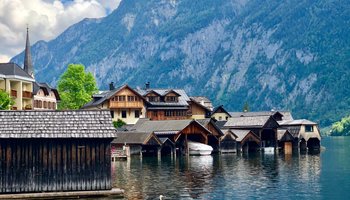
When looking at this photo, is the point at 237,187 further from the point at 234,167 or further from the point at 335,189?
the point at 234,167

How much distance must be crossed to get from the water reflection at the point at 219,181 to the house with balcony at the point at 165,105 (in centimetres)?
5649

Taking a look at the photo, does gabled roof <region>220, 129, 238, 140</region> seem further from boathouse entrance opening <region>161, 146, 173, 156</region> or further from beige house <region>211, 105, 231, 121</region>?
beige house <region>211, 105, 231, 121</region>

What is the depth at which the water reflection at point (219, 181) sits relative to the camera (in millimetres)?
47562

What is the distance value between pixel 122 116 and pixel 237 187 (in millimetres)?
79646

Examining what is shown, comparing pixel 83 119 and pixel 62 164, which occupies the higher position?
pixel 83 119

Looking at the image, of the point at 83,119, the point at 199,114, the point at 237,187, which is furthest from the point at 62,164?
the point at 199,114

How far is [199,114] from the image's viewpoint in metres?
145

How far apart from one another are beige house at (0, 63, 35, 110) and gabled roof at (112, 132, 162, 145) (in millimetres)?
19051

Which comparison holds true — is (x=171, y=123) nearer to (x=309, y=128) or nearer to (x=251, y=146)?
(x=251, y=146)

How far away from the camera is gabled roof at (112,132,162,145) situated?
97444 millimetres

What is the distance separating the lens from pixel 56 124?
134ft

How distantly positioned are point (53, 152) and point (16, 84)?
2640 inches

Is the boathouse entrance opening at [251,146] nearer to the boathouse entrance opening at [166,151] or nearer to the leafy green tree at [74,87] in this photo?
the boathouse entrance opening at [166,151]

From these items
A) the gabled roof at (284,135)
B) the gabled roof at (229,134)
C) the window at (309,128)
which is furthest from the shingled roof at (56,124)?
the window at (309,128)
